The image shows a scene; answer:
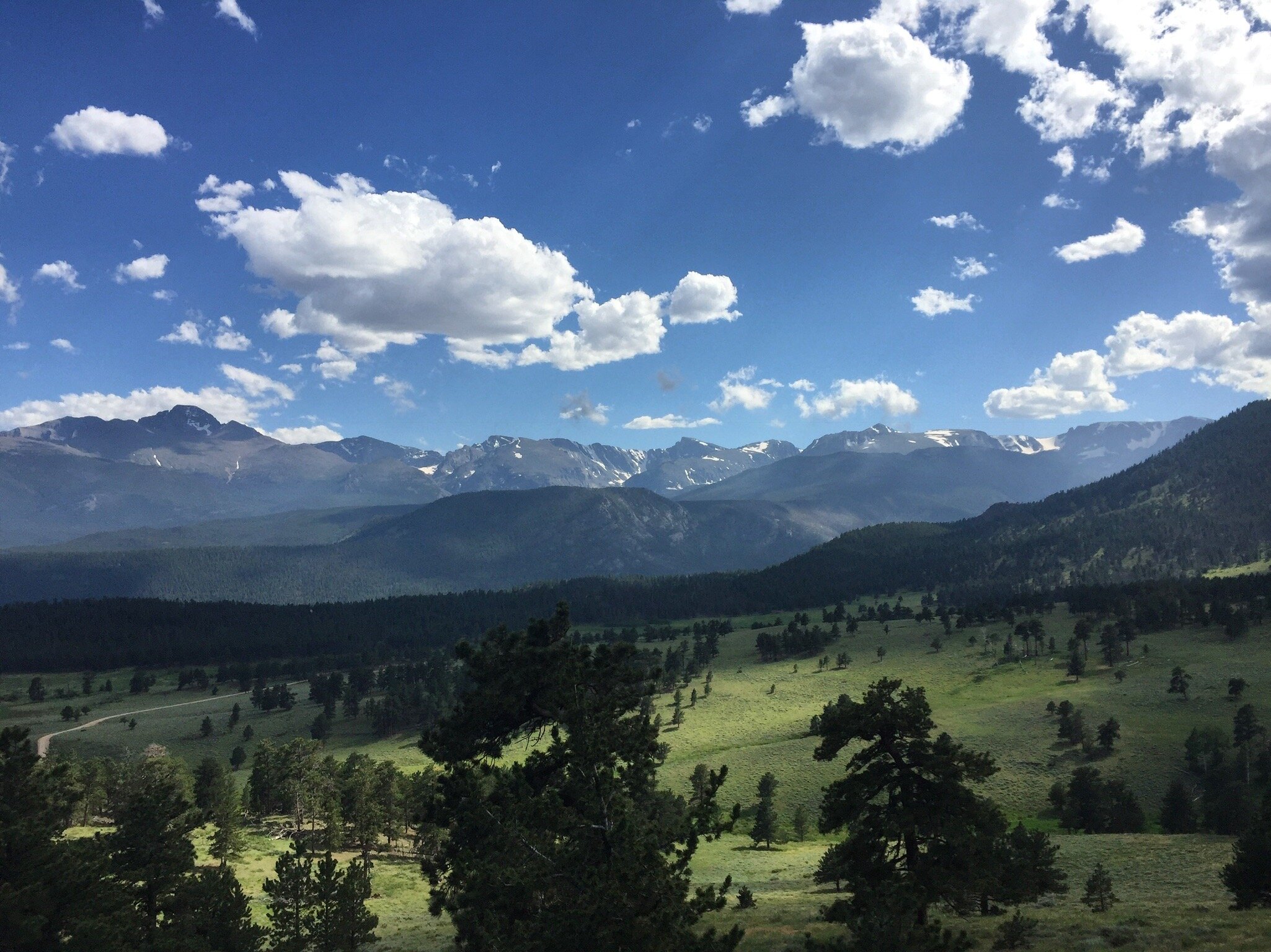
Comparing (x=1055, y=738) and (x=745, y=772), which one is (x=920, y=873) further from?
(x=1055, y=738)

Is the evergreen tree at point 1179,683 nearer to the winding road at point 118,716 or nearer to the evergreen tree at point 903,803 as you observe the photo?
the evergreen tree at point 903,803

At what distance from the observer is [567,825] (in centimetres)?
1900

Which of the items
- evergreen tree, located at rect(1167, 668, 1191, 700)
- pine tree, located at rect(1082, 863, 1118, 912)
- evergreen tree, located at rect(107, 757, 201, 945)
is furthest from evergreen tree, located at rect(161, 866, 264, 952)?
evergreen tree, located at rect(1167, 668, 1191, 700)

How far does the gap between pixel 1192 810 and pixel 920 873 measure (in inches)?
2934

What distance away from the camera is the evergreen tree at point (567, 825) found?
16828 mm

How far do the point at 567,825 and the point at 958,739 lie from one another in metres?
95.8

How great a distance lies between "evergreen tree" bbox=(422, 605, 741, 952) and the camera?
16828 mm

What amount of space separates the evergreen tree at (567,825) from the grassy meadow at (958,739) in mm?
15657

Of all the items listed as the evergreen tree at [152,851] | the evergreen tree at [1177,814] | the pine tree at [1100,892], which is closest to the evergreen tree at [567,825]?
the evergreen tree at [152,851]

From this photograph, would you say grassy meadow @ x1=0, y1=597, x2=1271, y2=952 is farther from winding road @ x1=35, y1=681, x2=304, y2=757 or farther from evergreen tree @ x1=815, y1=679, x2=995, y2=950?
evergreen tree @ x1=815, y1=679, x2=995, y2=950

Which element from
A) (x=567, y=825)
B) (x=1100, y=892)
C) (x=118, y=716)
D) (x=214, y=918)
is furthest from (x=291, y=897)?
(x=118, y=716)

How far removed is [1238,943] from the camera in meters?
23.8

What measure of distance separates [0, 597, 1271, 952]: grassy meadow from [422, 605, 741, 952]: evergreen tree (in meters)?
15.7

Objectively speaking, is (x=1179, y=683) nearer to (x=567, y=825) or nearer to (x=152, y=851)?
(x=567, y=825)
